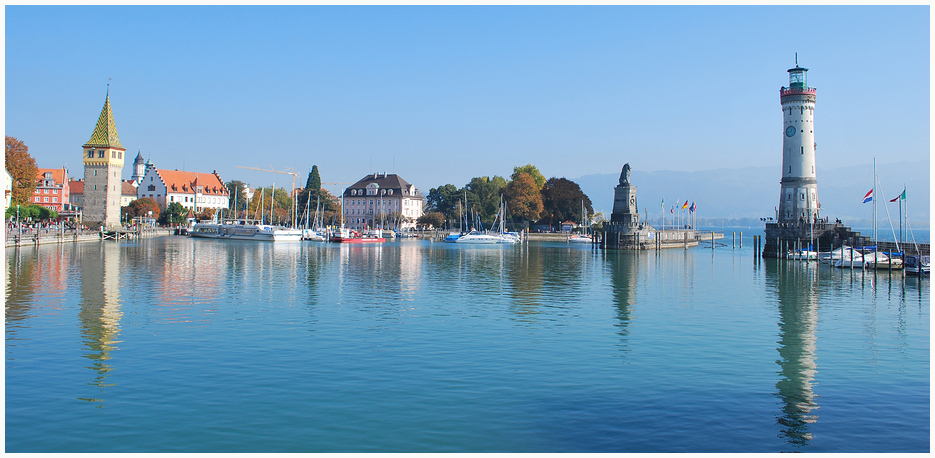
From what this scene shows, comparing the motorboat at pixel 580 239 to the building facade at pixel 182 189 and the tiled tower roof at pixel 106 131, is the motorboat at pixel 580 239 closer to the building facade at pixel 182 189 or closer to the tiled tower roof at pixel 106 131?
the tiled tower roof at pixel 106 131

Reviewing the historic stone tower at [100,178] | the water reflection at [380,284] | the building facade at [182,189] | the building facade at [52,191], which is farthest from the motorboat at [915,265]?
the building facade at [182,189]

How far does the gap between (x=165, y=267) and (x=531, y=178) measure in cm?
9540

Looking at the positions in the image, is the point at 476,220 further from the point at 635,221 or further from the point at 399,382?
the point at 399,382

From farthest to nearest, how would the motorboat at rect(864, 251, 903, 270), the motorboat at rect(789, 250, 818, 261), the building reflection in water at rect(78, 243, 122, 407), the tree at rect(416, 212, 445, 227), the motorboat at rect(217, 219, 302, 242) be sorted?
the tree at rect(416, 212, 445, 227) < the motorboat at rect(217, 219, 302, 242) < the motorboat at rect(789, 250, 818, 261) < the motorboat at rect(864, 251, 903, 270) < the building reflection in water at rect(78, 243, 122, 407)

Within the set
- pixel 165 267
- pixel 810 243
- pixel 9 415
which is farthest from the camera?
pixel 810 243

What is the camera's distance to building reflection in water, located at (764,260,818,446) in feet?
46.3

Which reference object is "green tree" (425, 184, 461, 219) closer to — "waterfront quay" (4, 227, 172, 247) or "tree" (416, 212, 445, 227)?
"tree" (416, 212, 445, 227)

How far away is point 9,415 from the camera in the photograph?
45.7 feet

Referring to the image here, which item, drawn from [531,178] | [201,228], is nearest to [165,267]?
[201,228]

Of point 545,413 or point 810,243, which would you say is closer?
point 545,413

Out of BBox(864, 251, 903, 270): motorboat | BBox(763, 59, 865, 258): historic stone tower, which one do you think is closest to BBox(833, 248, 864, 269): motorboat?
BBox(864, 251, 903, 270): motorboat

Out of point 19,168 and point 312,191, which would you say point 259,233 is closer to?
point 19,168

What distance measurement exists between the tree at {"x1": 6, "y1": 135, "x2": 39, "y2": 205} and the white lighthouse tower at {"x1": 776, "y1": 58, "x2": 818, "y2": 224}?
7714cm

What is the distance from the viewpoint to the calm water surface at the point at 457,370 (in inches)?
517
